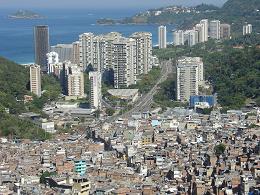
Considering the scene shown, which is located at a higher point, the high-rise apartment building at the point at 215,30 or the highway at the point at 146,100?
the high-rise apartment building at the point at 215,30

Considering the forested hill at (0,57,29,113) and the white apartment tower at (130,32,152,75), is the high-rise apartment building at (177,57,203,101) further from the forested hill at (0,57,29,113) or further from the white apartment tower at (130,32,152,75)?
the forested hill at (0,57,29,113)

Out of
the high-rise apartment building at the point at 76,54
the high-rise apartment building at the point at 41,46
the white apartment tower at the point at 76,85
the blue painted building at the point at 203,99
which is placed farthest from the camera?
the high-rise apartment building at the point at 41,46

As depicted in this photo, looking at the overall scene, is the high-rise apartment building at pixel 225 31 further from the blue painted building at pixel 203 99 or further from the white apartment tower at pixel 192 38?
the blue painted building at pixel 203 99

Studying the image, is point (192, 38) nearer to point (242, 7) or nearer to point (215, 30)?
point (215, 30)

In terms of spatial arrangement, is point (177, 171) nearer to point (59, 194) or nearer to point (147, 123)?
point (59, 194)

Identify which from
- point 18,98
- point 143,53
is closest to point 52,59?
point 143,53

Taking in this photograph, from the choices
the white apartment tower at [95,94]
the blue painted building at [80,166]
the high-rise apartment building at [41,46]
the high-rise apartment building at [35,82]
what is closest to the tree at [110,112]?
the white apartment tower at [95,94]
